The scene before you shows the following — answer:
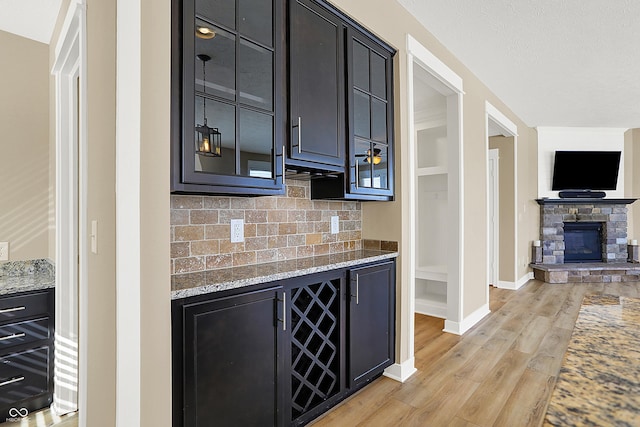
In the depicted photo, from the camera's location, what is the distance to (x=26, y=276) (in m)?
2.51

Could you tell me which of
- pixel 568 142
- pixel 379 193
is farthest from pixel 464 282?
pixel 568 142

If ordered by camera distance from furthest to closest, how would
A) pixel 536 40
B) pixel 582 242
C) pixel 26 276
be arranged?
pixel 582 242, pixel 536 40, pixel 26 276

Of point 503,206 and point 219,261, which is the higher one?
point 503,206

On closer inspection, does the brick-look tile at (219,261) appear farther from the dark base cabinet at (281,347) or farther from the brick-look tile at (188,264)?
the dark base cabinet at (281,347)

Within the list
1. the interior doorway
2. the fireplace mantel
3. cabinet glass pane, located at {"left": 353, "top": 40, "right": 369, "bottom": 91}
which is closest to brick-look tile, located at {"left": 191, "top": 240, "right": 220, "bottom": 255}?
cabinet glass pane, located at {"left": 353, "top": 40, "right": 369, "bottom": 91}

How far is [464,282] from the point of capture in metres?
3.79

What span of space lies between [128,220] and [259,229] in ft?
2.89

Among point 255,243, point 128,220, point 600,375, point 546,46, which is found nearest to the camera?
point 600,375

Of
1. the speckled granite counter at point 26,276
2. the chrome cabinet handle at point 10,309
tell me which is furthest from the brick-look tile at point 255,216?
the chrome cabinet handle at point 10,309

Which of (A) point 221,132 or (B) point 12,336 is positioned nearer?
(A) point 221,132

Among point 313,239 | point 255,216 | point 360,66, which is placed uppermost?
point 360,66

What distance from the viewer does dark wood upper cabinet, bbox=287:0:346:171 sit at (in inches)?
75.2

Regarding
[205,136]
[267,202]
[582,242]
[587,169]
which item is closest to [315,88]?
[267,202]

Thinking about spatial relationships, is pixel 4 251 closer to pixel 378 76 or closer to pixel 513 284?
pixel 378 76
